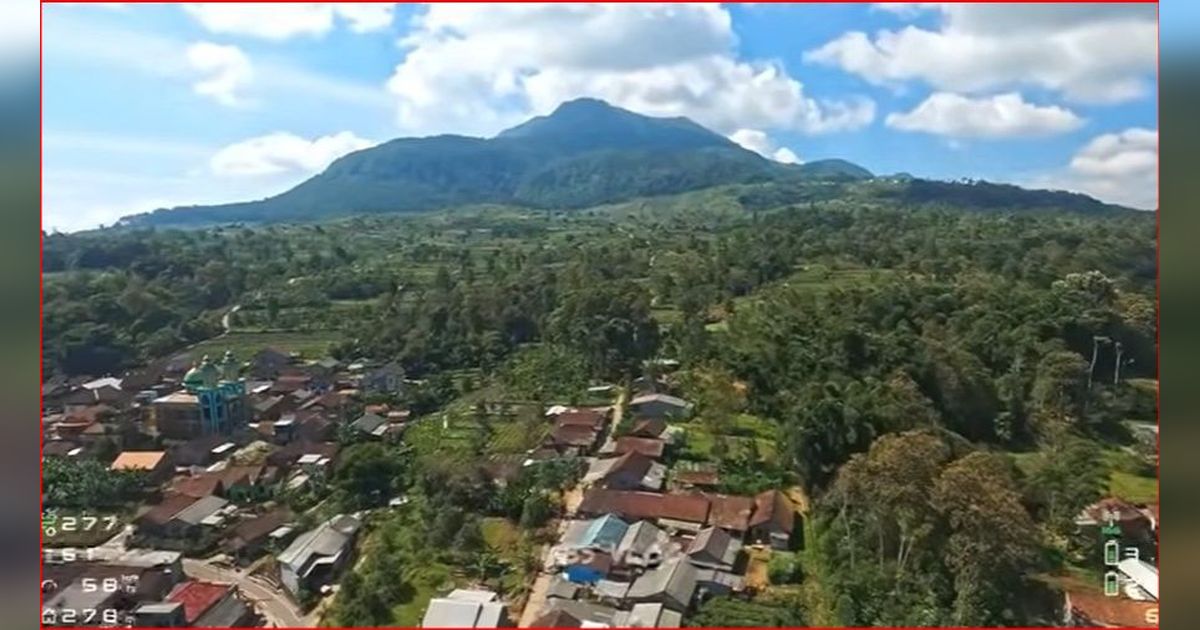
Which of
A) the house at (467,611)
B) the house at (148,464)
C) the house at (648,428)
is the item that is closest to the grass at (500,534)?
the house at (467,611)

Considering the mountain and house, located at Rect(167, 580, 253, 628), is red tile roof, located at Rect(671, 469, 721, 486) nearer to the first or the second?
the mountain

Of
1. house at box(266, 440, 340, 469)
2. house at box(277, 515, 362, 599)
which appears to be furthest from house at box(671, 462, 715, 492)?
house at box(266, 440, 340, 469)

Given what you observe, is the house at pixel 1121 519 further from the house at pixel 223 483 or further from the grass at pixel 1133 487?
the house at pixel 223 483

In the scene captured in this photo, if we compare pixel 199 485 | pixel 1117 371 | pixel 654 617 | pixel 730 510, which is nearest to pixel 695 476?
pixel 730 510

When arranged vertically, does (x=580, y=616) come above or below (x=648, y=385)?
below

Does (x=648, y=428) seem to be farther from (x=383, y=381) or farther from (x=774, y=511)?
(x=383, y=381)

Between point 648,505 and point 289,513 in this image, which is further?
point 289,513
